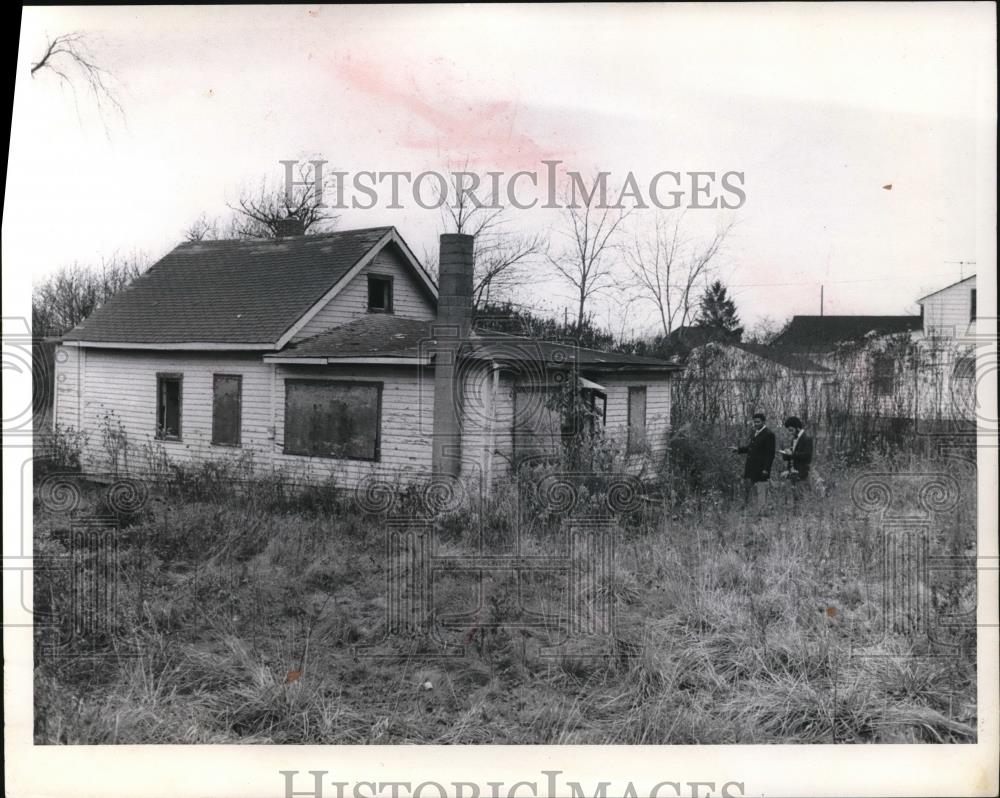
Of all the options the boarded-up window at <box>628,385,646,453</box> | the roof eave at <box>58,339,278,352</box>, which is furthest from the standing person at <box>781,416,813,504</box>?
the roof eave at <box>58,339,278,352</box>

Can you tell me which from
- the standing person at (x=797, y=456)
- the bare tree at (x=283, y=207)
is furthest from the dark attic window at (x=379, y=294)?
the standing person at (x=797, y=456)

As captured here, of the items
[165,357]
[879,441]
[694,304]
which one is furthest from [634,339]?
[165,357]

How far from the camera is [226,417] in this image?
17.0 ft

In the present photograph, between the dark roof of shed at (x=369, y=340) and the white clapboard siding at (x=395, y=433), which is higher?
the dark roof of shed at (x=369, y=340)

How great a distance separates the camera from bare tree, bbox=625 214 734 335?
453 cm

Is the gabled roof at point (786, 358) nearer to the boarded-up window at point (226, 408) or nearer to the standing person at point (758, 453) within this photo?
the standing person at point (758, 453)

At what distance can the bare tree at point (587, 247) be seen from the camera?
14.6 ft

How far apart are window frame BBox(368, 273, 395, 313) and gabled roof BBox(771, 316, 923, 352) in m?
2.67

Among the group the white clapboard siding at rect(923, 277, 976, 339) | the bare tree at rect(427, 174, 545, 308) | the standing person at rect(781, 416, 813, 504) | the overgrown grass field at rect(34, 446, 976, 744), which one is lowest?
the overgrown grass field at rect(34, 446, 976, 744)

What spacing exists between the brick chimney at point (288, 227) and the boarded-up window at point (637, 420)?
2527 mm

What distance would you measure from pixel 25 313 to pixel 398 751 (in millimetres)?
3576

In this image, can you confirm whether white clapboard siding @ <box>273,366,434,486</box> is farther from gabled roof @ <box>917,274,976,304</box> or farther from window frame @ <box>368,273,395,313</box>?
gabled roof @ <box>917,274,976,304</box>

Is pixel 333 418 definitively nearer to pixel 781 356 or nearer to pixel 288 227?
pixel 288 227

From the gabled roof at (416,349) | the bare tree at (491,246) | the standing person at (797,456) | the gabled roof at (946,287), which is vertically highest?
the bare tree at (491,246)
